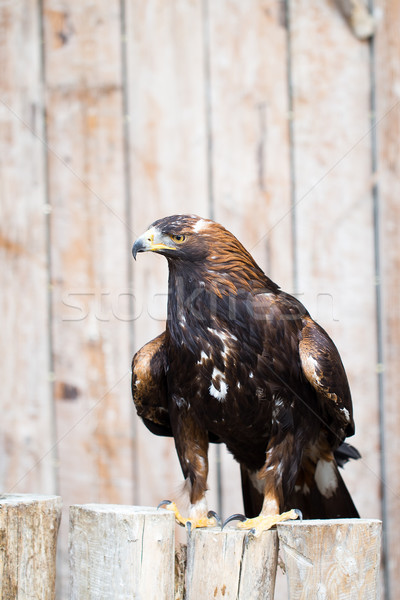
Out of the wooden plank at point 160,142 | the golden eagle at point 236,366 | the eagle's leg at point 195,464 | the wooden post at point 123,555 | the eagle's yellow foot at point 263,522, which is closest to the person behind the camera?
the wooden post at point 123,555

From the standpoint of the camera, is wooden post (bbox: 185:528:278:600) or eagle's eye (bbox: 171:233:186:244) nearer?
wooden post (bbox: 185:528:278:600)

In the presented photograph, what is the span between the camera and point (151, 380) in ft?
8.89

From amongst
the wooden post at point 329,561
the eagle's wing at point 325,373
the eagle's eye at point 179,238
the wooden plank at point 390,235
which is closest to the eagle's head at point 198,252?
the eagle's eye at point 179,238

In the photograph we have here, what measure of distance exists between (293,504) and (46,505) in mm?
1191

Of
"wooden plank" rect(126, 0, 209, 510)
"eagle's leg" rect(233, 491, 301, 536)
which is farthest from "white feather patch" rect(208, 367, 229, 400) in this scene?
"wooden plank" rect(126, 0, 209, 510)

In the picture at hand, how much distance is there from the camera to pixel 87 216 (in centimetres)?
369

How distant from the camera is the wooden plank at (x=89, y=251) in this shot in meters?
3.63

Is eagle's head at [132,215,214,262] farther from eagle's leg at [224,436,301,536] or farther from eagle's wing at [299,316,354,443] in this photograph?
eagle's leg at [224,436,301,536]

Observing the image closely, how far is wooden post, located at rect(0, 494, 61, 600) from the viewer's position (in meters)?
2.09

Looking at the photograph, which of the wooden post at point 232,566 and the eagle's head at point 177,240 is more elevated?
the eagle's head at point 177,240

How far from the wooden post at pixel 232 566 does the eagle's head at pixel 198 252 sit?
84 cm

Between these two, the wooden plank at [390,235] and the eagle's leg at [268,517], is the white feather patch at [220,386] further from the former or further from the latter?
the wooden plank at [390,235]

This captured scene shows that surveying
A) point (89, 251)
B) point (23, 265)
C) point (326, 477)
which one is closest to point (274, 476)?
point (326, 477)

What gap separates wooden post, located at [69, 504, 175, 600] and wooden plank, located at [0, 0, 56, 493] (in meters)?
1.65
